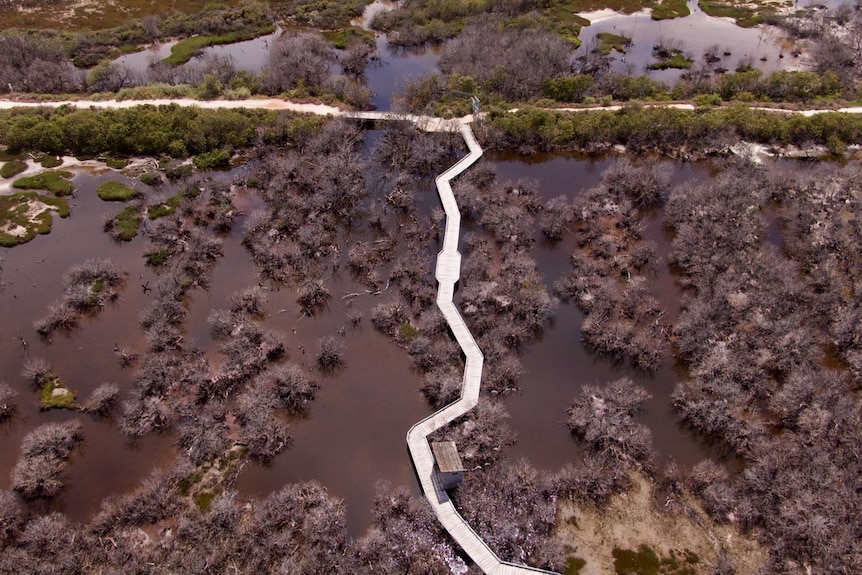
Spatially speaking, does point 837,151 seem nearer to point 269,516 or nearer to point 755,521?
point 755,521

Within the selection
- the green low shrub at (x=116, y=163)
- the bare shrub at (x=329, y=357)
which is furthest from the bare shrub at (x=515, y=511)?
the green low shrub at (x=116, y=163)

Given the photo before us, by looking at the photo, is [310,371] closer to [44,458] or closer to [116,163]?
[44,458]

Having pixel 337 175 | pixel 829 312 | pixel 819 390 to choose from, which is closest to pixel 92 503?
pixel 337 175

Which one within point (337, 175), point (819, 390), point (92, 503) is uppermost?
point (337, 175)

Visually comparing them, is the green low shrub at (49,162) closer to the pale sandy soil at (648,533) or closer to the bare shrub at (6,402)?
the bare shrub at (6,402)

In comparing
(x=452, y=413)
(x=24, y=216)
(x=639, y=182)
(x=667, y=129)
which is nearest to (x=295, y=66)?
(x=24, y=216)
